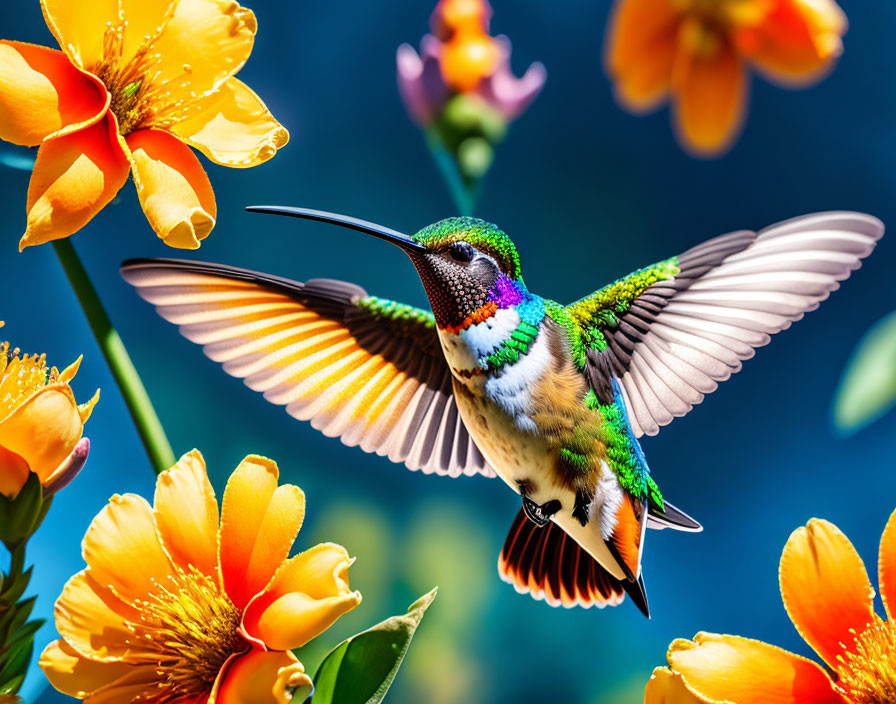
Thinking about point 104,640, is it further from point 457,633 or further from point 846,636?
point 457,633

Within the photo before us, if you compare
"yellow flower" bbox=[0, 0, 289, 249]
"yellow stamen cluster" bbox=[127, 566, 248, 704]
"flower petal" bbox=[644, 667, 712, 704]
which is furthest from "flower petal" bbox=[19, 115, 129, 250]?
"flower petal" bbox=[644, 667, 712, 704]

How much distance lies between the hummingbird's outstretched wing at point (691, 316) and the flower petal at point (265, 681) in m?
0.14

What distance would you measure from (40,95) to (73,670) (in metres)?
0.16

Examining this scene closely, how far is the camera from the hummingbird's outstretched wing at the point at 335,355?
301 mm

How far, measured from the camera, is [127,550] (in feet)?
0.82

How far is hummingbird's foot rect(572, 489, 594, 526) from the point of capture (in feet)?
0.97

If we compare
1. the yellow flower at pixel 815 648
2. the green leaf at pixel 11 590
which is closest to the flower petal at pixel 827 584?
the yellow flower at pixel 815 648

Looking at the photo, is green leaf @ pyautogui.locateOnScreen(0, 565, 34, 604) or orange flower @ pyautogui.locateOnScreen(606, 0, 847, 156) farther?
orange flower @ pyautogui.locateOnScreen(606, 0, 847, 156)

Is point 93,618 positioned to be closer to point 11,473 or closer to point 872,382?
point 11,473

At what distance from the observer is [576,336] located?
1.02 ft

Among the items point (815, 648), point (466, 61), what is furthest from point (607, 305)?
point (466, 61)

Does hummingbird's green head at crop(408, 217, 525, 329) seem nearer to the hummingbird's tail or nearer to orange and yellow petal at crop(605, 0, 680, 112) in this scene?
the hummingbird's tail

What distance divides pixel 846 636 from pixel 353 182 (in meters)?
0.40

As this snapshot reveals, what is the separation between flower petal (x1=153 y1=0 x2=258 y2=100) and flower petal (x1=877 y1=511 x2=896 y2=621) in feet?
0.79
